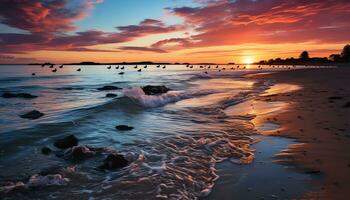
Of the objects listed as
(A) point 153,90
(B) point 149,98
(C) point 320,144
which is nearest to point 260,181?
(C) point 320,144

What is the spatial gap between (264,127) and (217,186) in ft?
20.0

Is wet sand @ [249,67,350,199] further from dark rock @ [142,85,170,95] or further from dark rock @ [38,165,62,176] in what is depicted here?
dark rock @ [142,85,170,95]

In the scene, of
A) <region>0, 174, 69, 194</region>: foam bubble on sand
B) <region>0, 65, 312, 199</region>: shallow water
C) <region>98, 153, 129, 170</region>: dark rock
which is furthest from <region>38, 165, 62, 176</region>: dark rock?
<region>98, 153, 129, 170</region>: dark rock

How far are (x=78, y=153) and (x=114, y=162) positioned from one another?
4.44 ft

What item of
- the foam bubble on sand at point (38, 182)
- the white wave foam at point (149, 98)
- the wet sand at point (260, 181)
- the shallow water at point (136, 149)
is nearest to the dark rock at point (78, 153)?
the shallow water at point (136, 149)

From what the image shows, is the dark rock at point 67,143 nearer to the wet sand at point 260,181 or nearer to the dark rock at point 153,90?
the wet sand at point 260,181

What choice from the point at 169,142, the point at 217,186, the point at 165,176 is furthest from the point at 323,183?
the point at 169,142

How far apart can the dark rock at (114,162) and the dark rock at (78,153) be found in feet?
3.09

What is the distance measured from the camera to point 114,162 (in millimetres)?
7418

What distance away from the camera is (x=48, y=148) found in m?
8.82

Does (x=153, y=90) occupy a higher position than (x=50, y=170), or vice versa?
(x=153, y=90)

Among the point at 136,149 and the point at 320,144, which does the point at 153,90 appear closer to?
the point at 136,149

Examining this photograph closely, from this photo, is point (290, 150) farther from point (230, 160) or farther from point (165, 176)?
point (165, 176)

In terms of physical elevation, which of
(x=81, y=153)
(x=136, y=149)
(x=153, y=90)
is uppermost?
(x=153, y=90)
